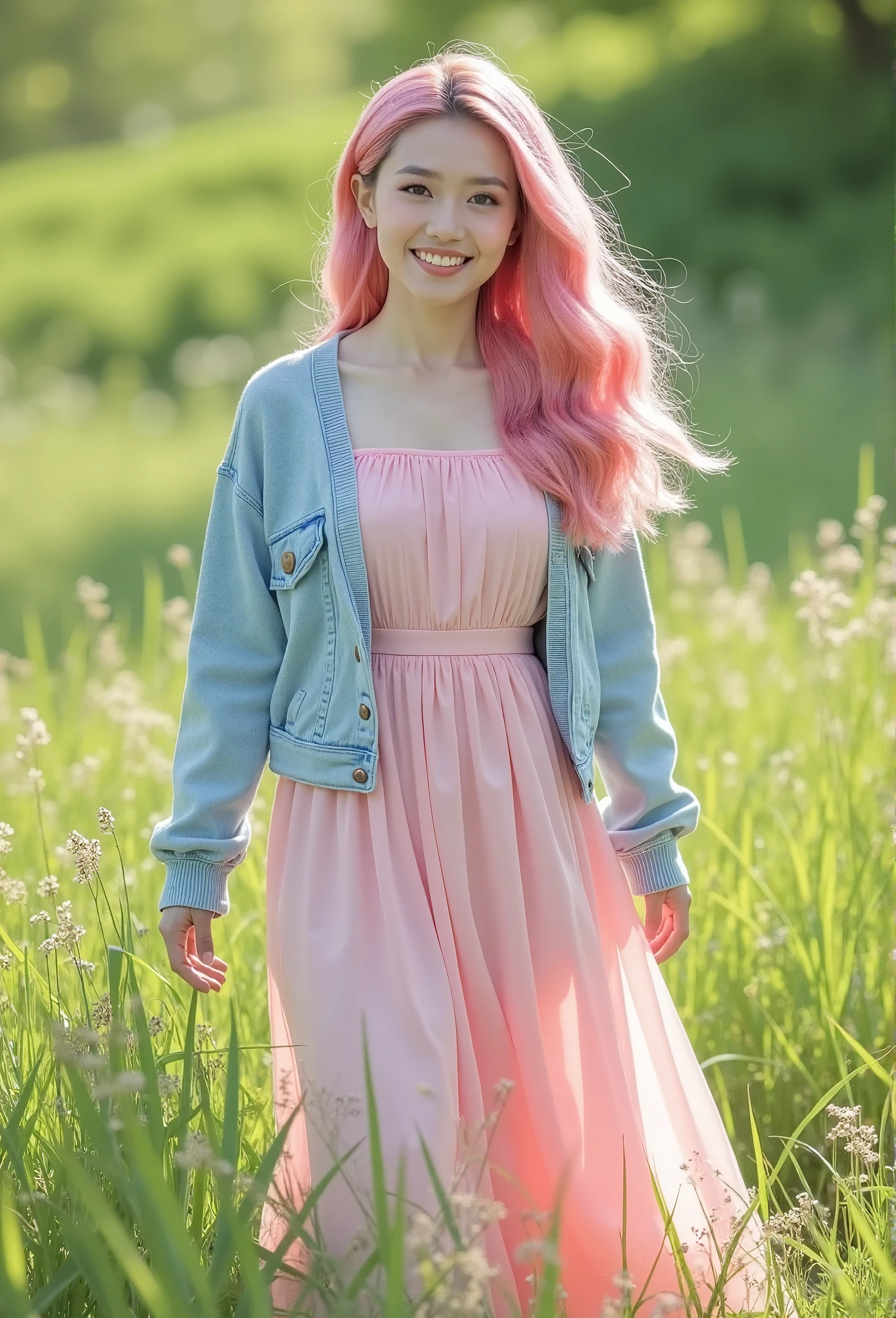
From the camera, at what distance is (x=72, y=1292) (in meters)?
1.69

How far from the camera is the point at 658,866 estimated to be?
2143 mm

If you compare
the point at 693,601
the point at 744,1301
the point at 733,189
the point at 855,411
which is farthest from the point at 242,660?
the point at 733,189

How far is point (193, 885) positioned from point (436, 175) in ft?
3.25

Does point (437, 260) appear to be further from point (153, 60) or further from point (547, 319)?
point (153, 60)

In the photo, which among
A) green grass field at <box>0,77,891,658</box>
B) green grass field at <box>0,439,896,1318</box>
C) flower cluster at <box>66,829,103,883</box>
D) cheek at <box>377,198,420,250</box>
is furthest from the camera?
green grass field at <box>0,77,891,658</box>

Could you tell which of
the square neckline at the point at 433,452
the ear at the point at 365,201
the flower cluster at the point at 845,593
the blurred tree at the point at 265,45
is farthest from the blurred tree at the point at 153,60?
the square neckline at the point at 433,452

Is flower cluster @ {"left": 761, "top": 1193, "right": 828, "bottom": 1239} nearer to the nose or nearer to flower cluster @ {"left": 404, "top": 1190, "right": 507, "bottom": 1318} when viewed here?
flower cluster @ {"left": 404, "top": 1190, "right": 507, "bottom": 1318}

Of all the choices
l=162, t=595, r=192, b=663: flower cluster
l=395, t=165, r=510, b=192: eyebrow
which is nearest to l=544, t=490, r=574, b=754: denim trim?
l=395, t=165, r=510, b=192: eyebrow

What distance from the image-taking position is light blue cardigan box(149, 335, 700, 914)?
1.93m

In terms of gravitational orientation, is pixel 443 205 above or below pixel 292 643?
above

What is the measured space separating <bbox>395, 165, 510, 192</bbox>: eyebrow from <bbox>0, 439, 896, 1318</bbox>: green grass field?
0.94 m

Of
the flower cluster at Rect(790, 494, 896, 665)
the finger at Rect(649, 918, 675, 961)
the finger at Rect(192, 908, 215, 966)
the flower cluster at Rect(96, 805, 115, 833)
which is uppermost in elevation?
the flower cluster at Rect(790, 494, 896, 665)

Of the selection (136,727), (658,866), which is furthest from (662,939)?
(136,727)

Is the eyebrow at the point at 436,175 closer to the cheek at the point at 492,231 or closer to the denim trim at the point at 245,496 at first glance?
the cheek at the point at 492,231
